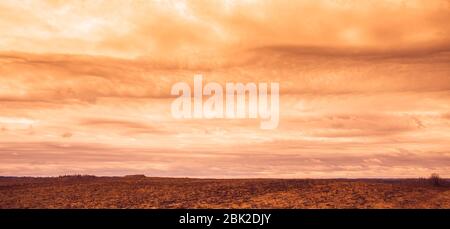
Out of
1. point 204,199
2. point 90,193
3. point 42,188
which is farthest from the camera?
point 42,188

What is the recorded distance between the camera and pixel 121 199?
1246 inches

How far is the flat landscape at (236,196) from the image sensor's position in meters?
29.1

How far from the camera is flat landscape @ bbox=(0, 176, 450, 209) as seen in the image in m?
29.1

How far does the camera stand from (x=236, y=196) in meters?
31.2
